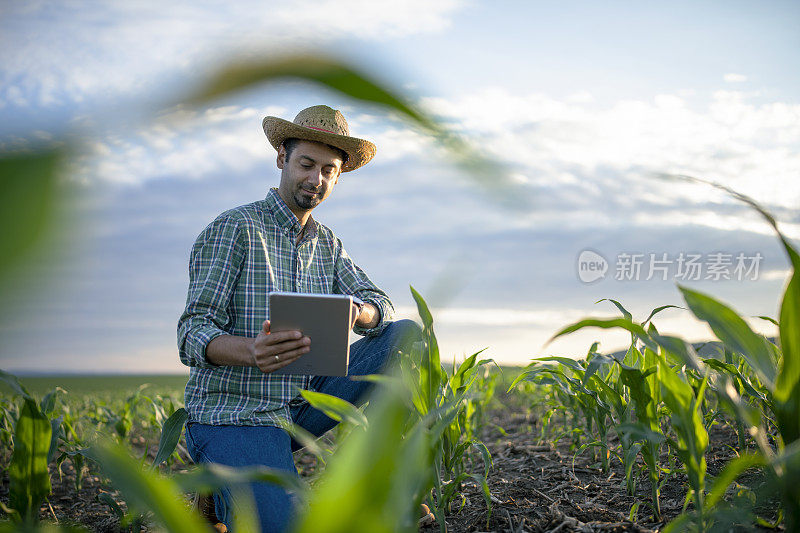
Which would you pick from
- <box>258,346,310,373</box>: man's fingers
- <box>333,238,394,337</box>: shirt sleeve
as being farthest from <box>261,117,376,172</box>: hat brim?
<box>258,346,310,373</box>: man's fingers

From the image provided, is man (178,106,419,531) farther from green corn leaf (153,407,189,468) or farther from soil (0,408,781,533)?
soil (0,408,781,533)

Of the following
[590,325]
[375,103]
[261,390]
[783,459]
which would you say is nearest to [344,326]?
→ [261,390]

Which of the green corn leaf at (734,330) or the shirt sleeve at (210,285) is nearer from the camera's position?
the green corn leaf at (734,330)

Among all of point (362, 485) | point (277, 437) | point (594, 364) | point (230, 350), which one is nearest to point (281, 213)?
point (230, 350)

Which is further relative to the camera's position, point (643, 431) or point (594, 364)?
point (594, 364)

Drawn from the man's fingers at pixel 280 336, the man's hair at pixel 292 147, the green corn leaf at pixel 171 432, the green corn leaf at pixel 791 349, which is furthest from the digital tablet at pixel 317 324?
the green corn leaf at pixel 791 349

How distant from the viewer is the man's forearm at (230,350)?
1845 mm

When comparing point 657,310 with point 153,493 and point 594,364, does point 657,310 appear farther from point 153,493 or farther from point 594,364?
point 153,493

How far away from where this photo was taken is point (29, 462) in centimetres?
149

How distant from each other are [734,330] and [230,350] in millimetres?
1403

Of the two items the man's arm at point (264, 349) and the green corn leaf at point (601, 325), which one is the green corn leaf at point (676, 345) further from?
the man's arm at point (264, 349)

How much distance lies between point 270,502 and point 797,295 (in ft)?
4.44

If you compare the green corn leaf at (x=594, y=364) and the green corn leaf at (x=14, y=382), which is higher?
the green corn leaf at (x=594, y=364)

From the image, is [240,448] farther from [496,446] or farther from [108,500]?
[496,446]
